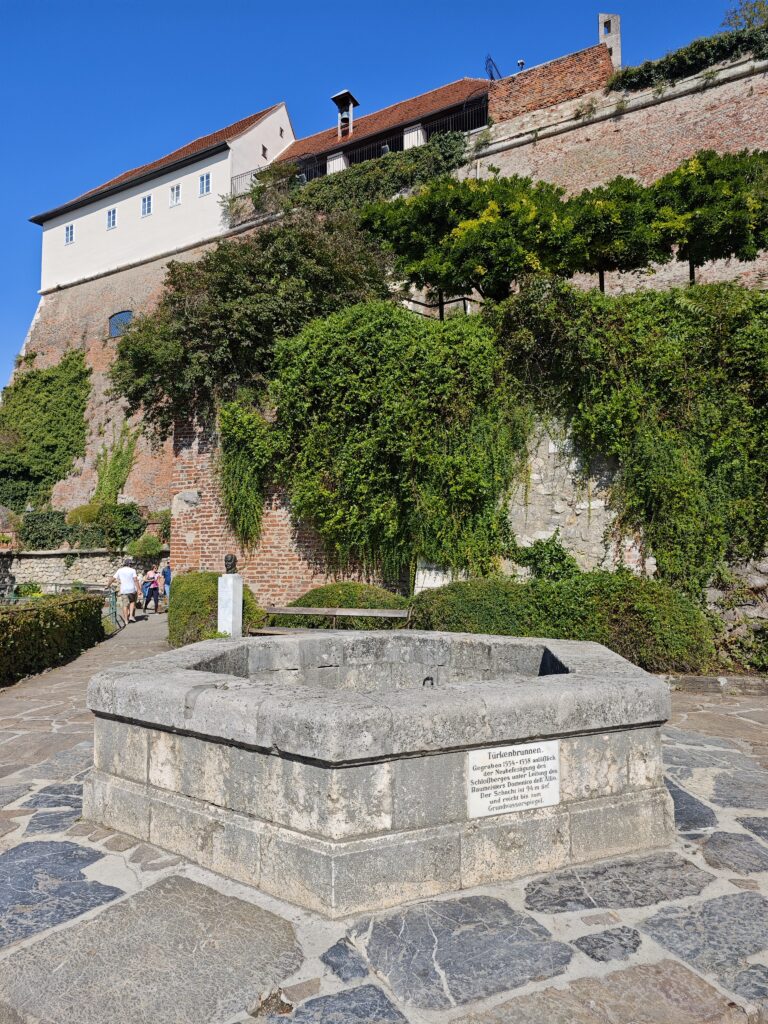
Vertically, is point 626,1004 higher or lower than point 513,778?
lower

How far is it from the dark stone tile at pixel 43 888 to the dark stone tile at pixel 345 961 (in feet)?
3.64

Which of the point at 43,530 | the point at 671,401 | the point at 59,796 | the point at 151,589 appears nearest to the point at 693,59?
the point at 671,401

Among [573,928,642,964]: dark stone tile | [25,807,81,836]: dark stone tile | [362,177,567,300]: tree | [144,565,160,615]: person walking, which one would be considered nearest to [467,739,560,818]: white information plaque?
[573,928,642,964]: dark stone tile

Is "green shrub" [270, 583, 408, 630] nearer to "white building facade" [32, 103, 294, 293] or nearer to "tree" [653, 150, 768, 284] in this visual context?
"tree" [653, 150, 768, 284]

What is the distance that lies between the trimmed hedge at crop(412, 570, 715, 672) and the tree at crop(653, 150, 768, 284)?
28.1ft

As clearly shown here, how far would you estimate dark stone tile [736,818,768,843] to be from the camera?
3862mm

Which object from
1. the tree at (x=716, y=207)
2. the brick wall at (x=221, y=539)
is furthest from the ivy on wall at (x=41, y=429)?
the tree at (x=716, y=207)

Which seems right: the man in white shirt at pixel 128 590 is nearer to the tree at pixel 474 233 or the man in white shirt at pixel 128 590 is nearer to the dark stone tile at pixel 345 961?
the tree at pixel 474 233

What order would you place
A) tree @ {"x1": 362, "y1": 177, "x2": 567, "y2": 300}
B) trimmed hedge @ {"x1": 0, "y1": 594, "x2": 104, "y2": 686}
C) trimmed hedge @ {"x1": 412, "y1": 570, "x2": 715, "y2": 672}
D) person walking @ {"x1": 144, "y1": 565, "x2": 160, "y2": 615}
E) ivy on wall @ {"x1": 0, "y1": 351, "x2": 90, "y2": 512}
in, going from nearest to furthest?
trimmed hedge @ {"x1": 412, "y1": 570, "x2": 715, "y2": 672} < trimmed hedge @ {"x1": 0, "y1": 594, "x2": 104, "y2": 686} < tree @ {"x1": 362, "y1": 177, "x2": 567, "y2": 300} < person walking @ {"x1": 144, "y1": 565, "x2": 160, "y2": 615} < ivy on wall @ {"x1": 0, "y1": 351, "x2": 90, "y2": 512}

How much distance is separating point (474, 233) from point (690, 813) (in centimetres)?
1281

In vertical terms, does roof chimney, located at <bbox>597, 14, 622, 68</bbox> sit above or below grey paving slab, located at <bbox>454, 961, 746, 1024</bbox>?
above

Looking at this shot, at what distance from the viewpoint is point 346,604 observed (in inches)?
429

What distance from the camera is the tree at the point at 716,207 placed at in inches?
556

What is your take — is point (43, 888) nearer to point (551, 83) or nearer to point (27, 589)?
point (27, 589)
